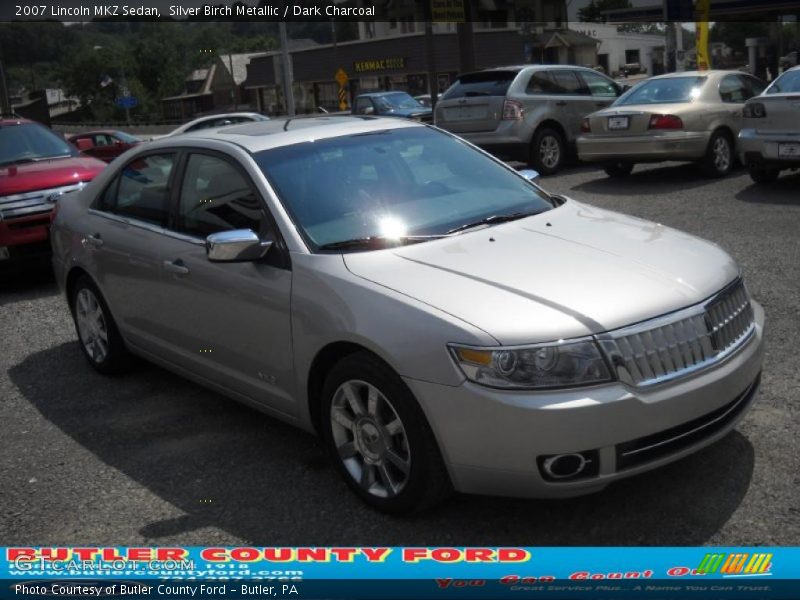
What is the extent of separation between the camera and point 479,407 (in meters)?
3.31

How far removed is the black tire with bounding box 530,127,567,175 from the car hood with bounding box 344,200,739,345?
10.1m

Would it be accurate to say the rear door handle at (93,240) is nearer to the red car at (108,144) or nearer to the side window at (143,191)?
the side window at (143,191)

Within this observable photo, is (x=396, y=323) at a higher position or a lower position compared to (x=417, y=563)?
higher

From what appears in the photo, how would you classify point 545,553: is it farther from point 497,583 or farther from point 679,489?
point 679,489

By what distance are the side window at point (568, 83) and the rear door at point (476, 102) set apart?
72cm

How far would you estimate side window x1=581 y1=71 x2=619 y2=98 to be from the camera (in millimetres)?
15445

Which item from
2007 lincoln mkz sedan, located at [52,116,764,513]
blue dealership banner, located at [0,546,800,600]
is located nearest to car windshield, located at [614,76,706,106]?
2007 lincoln mkz sedan, located at [52,116,764,513]

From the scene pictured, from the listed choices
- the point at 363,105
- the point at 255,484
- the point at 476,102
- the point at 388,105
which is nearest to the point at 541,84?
the point at 476,102

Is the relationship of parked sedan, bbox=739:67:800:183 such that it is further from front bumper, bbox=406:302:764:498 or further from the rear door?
front bumper, bbox=406:302:764:498

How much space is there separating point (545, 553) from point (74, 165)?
26.7 feet

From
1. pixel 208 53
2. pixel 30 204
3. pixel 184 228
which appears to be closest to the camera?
pixel 184 228

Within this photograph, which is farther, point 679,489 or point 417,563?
point 679,489

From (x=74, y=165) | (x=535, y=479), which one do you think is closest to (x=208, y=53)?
(x=74, y=165)

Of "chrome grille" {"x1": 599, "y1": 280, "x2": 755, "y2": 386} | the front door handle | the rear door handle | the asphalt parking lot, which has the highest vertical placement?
the rear door handle
